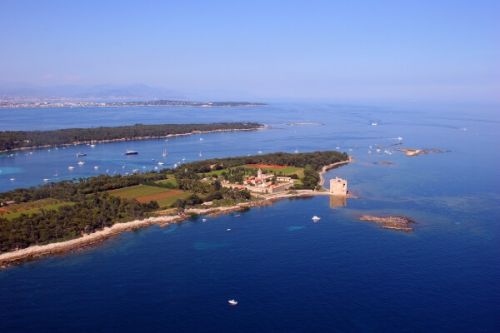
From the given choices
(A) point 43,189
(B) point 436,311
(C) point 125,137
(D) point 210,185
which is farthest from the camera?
(C) point 125,137

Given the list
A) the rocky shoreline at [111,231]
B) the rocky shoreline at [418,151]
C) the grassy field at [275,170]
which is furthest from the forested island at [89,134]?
the rocky shoreline at [111,231]

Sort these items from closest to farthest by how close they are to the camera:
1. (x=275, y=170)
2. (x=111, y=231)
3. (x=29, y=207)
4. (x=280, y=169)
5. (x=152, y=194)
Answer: (x=111, y=231) → (x=29, y=207) → (x=152, y=194) → (x=275, y=170) → (x=280, y=169)

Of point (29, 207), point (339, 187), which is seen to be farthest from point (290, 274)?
point (29, 207)

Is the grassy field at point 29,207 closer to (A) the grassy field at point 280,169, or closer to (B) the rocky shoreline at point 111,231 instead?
(B) the rocky shoreline at point 111,231

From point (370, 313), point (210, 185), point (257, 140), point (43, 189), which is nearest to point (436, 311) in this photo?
point (370, 313)

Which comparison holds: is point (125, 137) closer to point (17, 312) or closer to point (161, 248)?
point (161, 248)

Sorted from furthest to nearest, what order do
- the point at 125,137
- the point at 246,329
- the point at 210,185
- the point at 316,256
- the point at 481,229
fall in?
the point at 125,137, the point at 210,185, the point at 481,229, the point at 316,256, the point at 246,329

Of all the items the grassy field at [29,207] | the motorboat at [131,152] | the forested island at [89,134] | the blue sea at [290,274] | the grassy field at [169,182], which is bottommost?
the blue sea at [290,274]

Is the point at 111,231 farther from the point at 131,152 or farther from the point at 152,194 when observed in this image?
the point at 131,152
